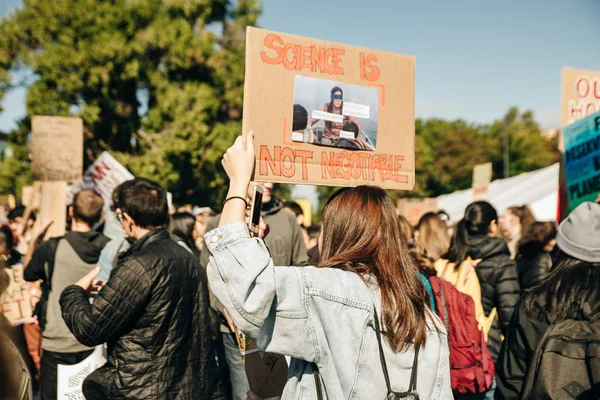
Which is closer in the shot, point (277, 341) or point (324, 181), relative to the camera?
point (277, 341)

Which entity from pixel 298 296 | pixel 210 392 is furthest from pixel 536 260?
pixel 298 296

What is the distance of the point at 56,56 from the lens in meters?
22.1

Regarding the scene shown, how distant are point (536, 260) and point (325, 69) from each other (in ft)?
11.6

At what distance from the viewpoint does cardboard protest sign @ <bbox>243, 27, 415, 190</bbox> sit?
243 cm

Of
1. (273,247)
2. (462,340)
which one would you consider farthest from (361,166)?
(273,247)

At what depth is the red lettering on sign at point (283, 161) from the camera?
241cm

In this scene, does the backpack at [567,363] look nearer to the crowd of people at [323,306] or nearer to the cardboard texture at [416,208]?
the crowd of people at [323,306]

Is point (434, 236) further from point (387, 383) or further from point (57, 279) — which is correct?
point (387, 383)

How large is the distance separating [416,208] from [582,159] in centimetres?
750

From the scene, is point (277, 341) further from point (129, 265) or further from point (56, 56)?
point (56, 56)

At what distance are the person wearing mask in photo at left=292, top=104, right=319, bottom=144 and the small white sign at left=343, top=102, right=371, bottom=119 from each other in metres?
0.20

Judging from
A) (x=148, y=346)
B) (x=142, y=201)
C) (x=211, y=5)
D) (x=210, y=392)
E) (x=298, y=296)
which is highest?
(x=211, y=5)

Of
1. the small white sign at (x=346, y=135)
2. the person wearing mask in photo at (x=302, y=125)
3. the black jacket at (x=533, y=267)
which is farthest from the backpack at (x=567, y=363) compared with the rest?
the black jacket at (x=533, y=267)

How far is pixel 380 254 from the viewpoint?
1.99 m
